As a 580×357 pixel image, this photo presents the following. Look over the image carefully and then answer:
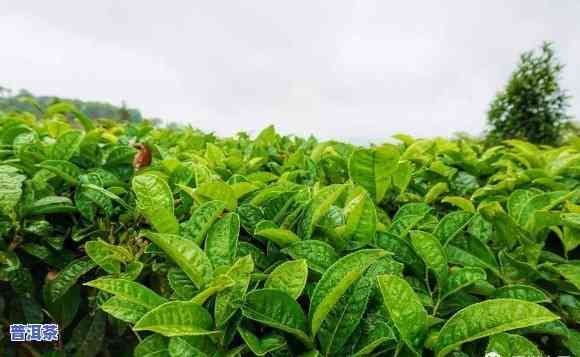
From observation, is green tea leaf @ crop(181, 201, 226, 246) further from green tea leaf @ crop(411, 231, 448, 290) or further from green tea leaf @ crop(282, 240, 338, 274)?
green tea leaf @ crop(411, 231, 448, 290)

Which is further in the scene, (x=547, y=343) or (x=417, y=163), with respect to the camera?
(x=417, y=163)

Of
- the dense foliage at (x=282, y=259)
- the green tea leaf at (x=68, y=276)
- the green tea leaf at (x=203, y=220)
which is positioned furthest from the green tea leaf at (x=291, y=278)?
the green tea leaf at (x=68, y=276)

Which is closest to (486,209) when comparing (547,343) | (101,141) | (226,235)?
(547,343)

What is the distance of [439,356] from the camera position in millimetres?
1042

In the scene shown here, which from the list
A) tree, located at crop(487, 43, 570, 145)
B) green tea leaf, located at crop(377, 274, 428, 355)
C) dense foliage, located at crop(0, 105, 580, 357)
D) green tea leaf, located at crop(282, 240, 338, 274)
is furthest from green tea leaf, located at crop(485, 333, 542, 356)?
tree, located at crop(487, 43, 570, 145)

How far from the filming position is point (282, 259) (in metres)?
1.35

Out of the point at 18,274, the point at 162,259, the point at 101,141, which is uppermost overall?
the point at 101,141

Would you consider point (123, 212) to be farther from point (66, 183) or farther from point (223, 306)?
point (223, 306)

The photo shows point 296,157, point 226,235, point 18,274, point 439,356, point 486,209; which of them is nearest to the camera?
point 439,356

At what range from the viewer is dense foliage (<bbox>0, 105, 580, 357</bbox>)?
1.06m

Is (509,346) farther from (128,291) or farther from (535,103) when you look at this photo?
(535,103)

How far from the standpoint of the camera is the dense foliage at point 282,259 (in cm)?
106

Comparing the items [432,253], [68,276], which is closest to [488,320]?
[432,253]

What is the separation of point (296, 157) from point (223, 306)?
1334mm
